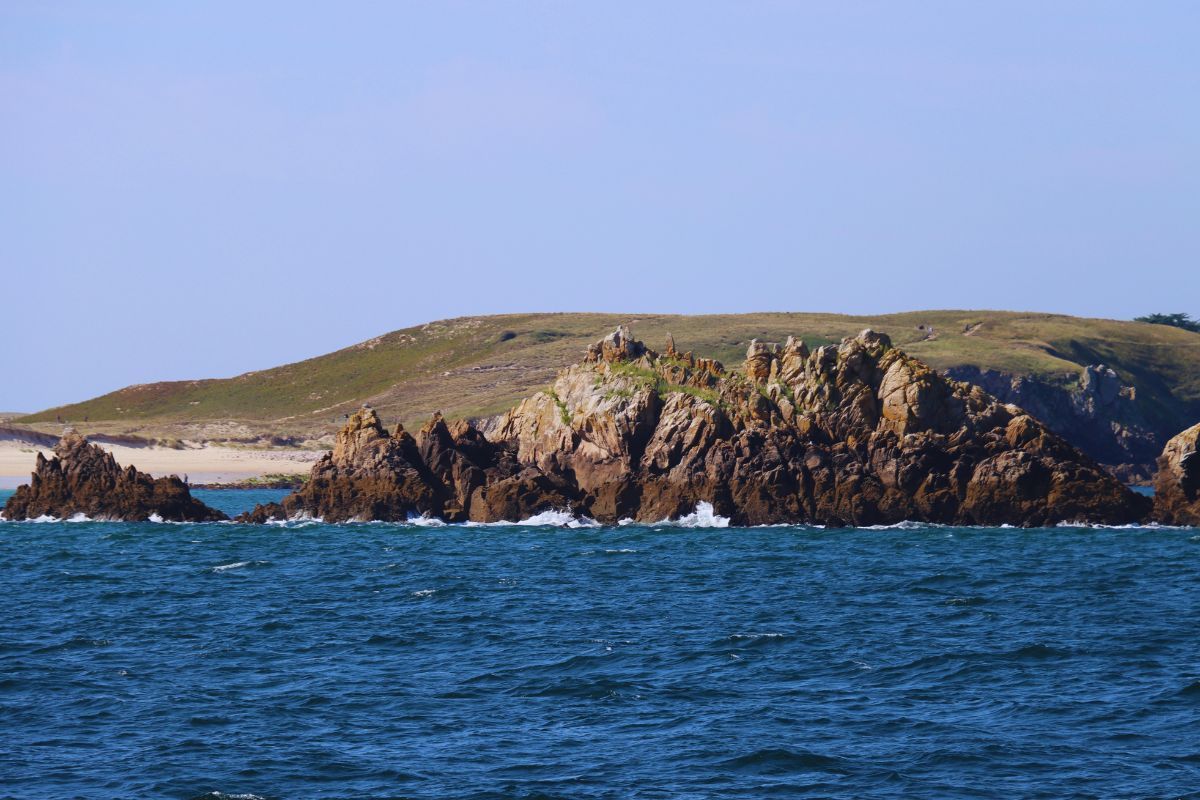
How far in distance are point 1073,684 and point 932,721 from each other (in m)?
5.05

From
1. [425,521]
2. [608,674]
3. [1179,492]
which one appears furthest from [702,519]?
[608,674]

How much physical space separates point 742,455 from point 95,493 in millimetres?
32760

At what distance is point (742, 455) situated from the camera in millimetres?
70375

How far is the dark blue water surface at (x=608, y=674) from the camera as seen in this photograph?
2608 cm

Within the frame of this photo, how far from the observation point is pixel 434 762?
26875mm

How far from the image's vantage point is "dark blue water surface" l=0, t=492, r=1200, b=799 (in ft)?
85.6

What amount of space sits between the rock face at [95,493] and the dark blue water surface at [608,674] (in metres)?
17.9

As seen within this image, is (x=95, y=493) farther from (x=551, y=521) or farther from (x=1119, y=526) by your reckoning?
(x=1119, y=526)

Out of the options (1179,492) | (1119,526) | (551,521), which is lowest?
(1119,526)

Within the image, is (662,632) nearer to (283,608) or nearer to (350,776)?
(283,608)

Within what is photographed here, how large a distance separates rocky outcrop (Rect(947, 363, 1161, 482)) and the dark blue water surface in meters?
96.7

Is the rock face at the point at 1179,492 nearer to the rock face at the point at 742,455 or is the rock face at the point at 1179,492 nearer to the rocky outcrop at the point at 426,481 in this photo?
the rock face at the point at 742,455

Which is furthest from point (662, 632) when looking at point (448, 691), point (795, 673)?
point (448, 691)

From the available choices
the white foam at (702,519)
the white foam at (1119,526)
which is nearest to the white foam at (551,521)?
the white foam at (702,519)
